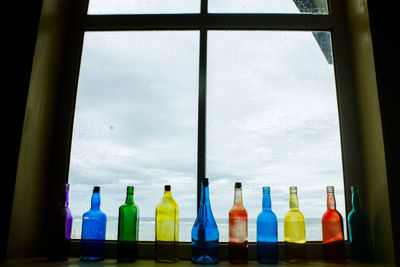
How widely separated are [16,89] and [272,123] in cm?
100

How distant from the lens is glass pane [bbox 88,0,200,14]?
4.93 feet

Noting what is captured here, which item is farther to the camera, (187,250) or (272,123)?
(272,123)

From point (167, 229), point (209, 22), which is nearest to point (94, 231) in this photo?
point (167, 229)

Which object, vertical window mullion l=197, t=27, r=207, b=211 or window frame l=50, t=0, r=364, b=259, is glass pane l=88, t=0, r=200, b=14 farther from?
vertical window mullion l=197, t=27, r=207, b=211

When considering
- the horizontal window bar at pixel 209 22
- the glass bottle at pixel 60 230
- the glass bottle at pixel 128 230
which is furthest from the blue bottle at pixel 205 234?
the horizontal window bar at pixel 209 22

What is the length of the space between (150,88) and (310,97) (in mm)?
696

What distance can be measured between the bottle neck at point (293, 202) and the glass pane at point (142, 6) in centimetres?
91

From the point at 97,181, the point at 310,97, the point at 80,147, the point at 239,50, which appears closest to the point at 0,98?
the point at 80,147

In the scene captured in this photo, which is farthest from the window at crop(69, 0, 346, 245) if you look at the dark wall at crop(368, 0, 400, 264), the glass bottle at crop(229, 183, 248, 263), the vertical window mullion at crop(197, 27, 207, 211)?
the dark wall at crop(368, 0, 400, 264)

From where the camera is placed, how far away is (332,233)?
1.14 metres

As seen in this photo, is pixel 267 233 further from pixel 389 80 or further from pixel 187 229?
pixel 389 80

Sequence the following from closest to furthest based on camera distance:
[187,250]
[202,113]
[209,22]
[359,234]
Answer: [359,234]
[187,250]
[202,113]
[209,22]

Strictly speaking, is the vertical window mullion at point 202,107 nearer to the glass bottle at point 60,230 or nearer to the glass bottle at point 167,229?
the glass bottle at point 167,229

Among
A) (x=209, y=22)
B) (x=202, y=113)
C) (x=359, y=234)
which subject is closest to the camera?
(x=359, y=234)
